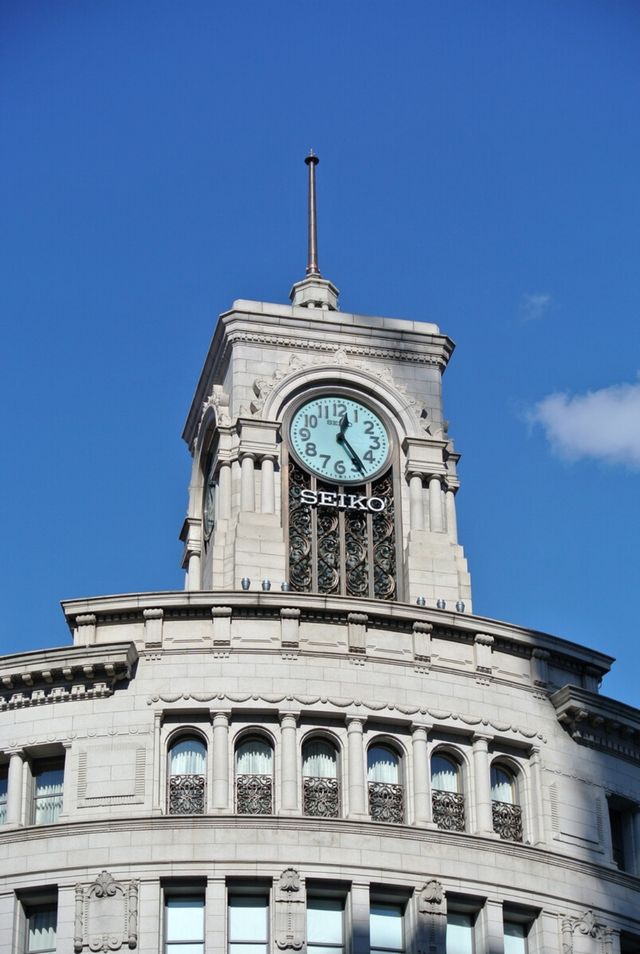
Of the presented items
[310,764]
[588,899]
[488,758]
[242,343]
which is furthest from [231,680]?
[242,343]

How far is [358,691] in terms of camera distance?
62.1m

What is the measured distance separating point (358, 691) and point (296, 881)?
570cm

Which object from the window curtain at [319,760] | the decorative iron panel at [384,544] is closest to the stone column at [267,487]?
the decorative iron panel at [384,544]

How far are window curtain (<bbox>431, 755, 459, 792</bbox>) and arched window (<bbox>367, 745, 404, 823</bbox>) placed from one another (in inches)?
39.9

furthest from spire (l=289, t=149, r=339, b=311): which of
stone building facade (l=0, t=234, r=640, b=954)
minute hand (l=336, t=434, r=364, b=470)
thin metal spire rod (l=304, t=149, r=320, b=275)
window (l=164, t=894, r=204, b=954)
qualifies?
window (l=164, t=894, r=204, b=954)

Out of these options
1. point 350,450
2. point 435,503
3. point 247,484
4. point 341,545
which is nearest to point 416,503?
point 435,503

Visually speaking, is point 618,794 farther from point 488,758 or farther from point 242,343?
point 242,343

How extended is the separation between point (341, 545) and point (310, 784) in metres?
13.1

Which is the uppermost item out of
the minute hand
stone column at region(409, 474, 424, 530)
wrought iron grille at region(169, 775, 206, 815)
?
the minute hand

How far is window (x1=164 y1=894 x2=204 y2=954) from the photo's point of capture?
58.5 m

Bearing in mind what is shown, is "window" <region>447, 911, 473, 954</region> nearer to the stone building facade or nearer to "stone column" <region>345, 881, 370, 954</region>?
the stone building facade

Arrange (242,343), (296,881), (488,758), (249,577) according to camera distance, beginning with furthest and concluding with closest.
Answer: (242,343) → (249,577) → (488,758) → (296,881)

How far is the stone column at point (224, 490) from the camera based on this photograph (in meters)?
72.8

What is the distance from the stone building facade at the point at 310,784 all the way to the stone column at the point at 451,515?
9.12 m
